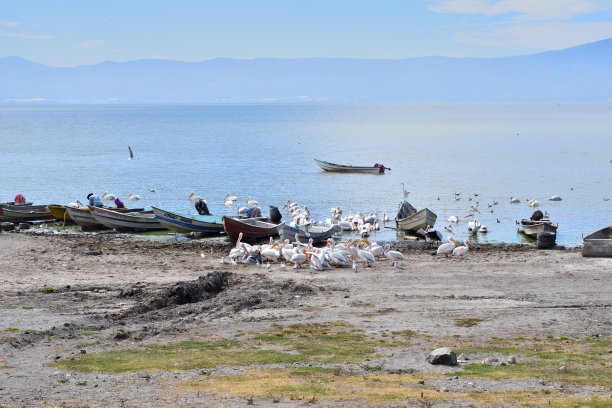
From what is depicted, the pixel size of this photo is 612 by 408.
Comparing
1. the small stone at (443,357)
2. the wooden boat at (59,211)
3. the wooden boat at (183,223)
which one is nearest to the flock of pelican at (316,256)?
the wooden boat at (183,223)

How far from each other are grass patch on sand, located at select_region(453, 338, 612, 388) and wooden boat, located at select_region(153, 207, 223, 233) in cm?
1892

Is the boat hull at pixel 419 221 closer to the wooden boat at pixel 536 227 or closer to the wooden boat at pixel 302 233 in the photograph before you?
the wooden boat at pixel 536 227

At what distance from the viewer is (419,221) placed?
32531 millimetres

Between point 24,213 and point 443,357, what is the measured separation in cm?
2765

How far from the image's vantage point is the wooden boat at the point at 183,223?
106ft

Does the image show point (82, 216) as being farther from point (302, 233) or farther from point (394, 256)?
point (394, 256)

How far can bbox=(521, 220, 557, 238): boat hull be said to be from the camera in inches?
1224

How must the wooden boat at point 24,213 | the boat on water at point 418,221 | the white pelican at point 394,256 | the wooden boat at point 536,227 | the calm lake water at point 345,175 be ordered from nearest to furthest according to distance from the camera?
the white pelican at point 394,256 < the wooden boat at point 536,227 < the boat on water at point 418,221 < the wooden boat at point 24,213 < the calm lake water at point 345,175

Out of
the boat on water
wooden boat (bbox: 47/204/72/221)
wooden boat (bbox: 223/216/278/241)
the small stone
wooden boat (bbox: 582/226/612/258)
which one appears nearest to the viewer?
the small stone

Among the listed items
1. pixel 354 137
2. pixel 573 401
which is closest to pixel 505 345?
pixel 573 401

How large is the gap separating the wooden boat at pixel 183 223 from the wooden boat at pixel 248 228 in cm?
153

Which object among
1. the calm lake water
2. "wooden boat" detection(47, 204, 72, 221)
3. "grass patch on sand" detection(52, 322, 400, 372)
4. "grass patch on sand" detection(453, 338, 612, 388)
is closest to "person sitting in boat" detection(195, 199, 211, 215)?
"wooden boat" detection(47, 204, 72, 221)

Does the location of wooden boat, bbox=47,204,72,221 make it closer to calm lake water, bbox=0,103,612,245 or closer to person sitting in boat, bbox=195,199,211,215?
person sitting in boat, bbox=195,199,211,215

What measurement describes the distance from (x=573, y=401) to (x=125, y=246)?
21540 mm
